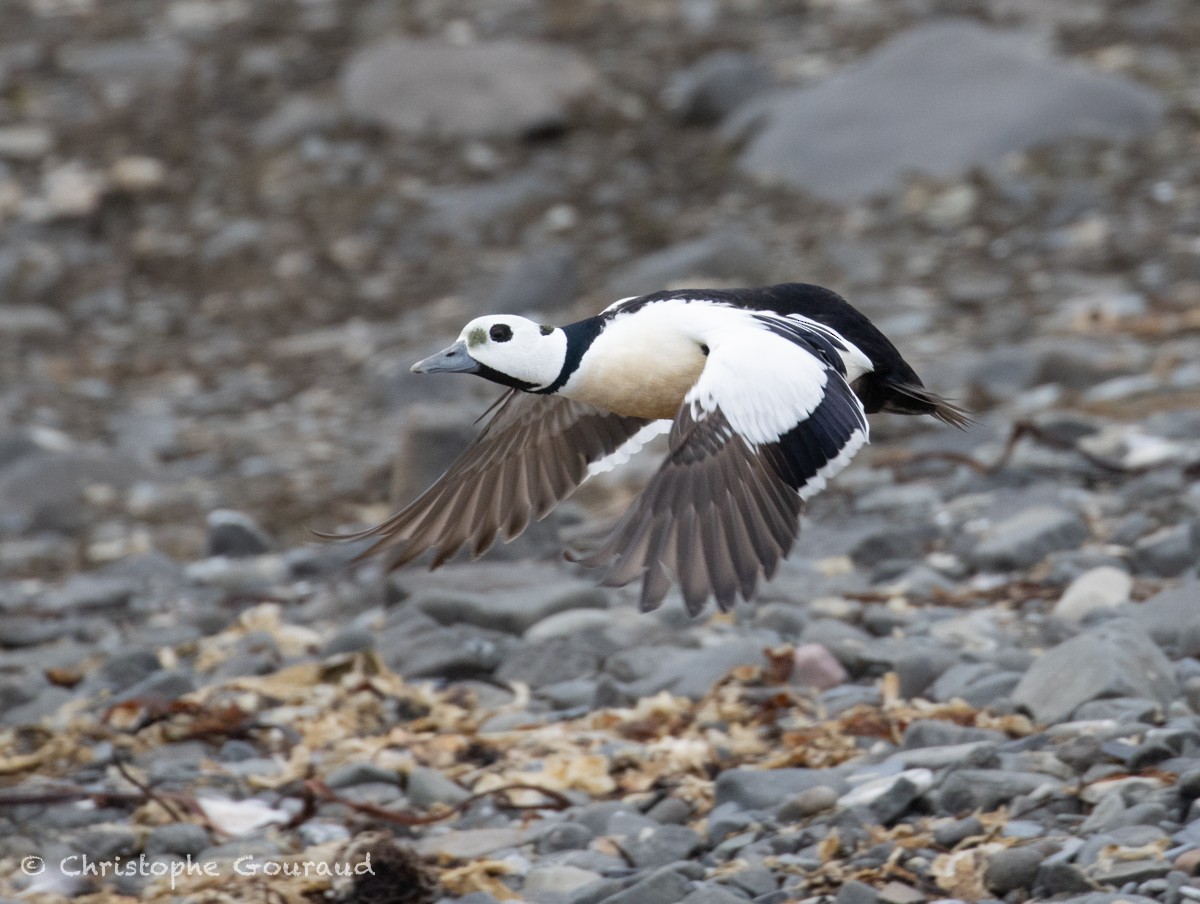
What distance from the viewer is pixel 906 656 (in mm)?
5242

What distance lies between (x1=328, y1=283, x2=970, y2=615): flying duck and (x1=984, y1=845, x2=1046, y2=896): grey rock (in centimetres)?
76

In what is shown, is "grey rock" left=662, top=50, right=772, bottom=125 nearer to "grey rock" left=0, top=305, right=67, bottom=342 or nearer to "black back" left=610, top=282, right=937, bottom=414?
"grey rock" left=0, top=305, right=67, bottom=342

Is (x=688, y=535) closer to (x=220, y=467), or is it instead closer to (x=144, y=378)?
(x=220, y=467)

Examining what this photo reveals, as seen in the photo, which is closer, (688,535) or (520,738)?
(688,535)

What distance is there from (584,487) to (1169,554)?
2.76 m

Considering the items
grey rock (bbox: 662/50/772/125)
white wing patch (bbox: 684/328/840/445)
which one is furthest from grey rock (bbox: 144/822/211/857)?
grey rock (bbox: 662/50/772/125)

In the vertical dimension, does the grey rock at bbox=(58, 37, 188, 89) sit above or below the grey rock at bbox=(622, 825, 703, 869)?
above

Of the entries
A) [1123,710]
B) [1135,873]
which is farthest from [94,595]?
[1135,873]

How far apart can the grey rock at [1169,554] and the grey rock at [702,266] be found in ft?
12.6

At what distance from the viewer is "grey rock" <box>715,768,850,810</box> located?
4578 millimetres

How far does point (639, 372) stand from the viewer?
4930 millimetres

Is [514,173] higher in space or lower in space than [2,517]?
higher

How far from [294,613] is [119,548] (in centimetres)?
153

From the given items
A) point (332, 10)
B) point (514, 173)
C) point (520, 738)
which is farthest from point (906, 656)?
point (332, 10)
